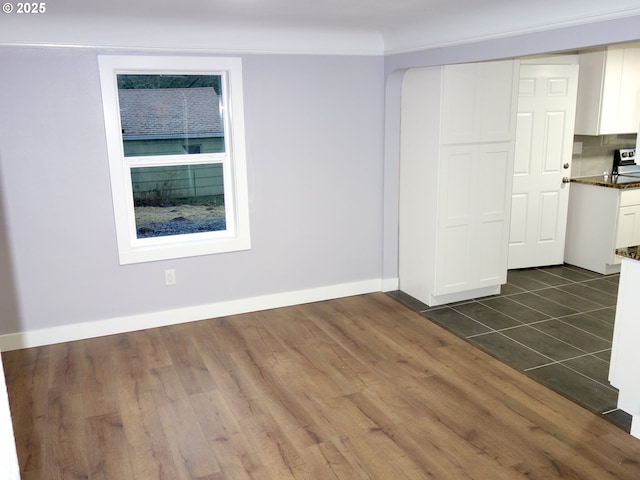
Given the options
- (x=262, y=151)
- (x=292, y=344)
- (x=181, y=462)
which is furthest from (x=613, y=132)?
(x=181, y=462)

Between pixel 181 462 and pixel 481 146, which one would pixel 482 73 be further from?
pixel 181 462

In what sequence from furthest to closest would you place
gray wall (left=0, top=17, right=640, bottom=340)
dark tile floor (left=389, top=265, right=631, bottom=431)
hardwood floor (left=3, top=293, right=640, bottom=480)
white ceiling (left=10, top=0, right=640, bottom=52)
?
gray wall (left=0, top=17, right=640, bottom=340) → dark tile floor (left=389, top=265, right=631, bottom=431) → white ceiling (left=10, top=0, right=640, bottom=52) → hardwood floor (left=3, top=293, right=640, bottom=480)

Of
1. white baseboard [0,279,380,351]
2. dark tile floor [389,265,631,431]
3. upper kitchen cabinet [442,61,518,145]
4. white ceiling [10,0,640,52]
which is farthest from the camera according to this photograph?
upper kitchen cabinet [442,61,518,145]

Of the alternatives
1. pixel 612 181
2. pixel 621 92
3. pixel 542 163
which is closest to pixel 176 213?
pixel 542 163

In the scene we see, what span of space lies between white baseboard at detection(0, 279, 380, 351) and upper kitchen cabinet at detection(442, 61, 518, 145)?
1520 mm

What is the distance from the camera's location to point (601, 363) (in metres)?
3.36

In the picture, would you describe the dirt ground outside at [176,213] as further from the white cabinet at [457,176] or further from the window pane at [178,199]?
the white cabinet at [457,176]

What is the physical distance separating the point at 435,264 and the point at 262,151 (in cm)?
164

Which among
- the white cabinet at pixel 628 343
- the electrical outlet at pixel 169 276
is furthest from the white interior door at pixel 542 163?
the electrical outlet at pixel 169 276

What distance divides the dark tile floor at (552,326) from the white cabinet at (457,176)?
0.24 metres

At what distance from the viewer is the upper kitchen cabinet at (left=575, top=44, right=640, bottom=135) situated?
4852 mm

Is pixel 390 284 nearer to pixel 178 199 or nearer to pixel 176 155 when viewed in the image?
pixel 178 199

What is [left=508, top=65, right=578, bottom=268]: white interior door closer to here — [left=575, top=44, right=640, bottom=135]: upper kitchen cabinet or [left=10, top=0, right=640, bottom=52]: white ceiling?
[left=575, top=44, right=640, bottom=135]: upper kitchen cabinet

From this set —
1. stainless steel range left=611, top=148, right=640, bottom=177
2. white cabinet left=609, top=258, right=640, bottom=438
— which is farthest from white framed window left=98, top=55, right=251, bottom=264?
stainless steel range left=611, top=148, right=640, bottom=177
